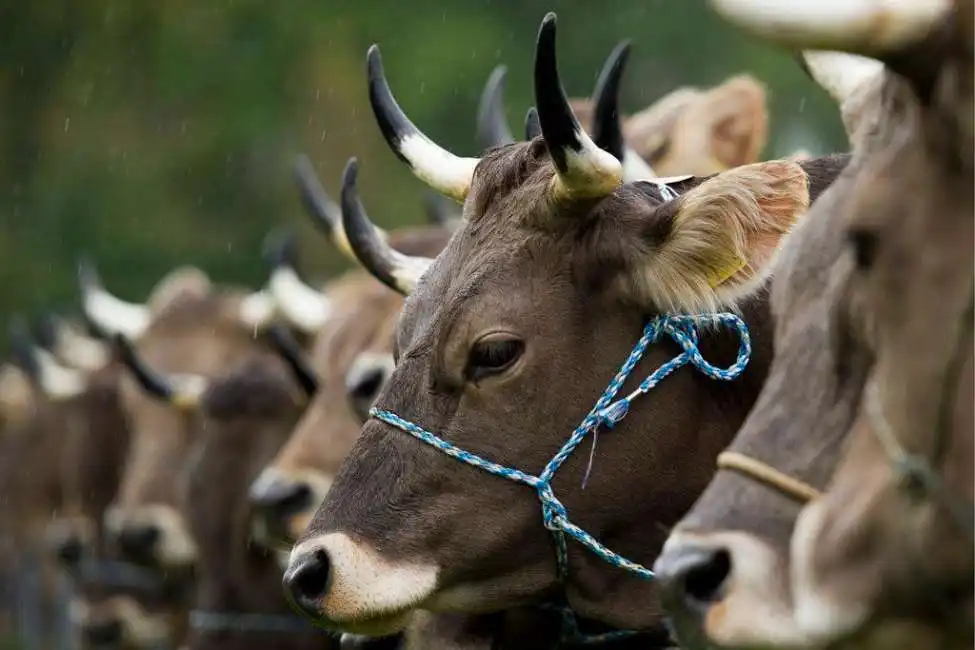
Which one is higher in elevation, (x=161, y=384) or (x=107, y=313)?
(x=161, y=384)

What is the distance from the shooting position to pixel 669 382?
4270mm

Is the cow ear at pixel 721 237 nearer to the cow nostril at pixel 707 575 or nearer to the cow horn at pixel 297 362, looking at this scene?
the cow nostril at pixel 707 575

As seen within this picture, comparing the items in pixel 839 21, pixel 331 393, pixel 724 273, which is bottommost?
pixel 331 393

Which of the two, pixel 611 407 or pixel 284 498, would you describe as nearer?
pixel 611 407

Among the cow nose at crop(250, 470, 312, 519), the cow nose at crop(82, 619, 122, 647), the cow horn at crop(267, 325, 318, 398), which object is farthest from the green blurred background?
the cow nose at crop(250, 470, 312, 519)

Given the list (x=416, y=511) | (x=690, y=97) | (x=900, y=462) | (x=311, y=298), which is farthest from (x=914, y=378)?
(x=311, y=298)

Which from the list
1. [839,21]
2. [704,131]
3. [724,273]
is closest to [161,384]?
[704,131]

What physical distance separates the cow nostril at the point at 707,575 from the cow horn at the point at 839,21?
0.86 m

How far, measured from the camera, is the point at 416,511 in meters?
4.27

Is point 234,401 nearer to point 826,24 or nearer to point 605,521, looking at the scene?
point 605,521

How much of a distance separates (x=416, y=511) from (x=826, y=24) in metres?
1.85

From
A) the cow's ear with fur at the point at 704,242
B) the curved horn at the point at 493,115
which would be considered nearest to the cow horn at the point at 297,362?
the curved horn at the point at 493,115

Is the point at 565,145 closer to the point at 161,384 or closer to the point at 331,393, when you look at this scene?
the point at 331,393

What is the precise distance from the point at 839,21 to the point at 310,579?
2.00 meters
